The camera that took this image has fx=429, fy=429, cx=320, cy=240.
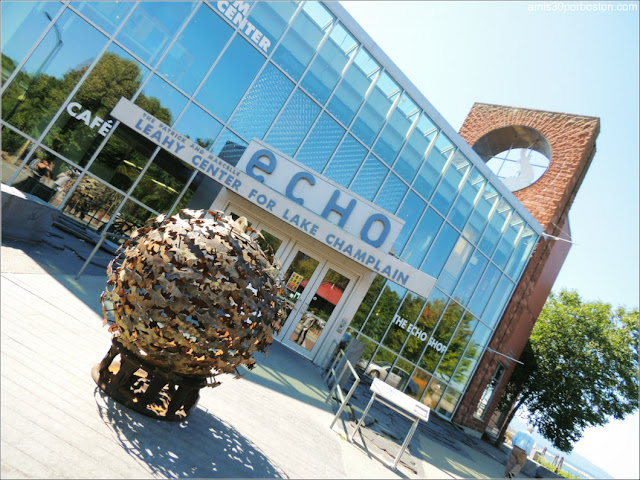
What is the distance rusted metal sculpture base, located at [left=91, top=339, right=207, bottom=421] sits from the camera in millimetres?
3363

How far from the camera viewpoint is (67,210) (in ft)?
30.8

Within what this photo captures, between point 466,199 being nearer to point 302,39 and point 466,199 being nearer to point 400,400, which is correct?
point 302,39

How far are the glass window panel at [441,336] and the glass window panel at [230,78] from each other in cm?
978

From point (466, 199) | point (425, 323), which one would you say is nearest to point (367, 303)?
point (425, 323)

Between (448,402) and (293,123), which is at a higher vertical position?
(293,123)

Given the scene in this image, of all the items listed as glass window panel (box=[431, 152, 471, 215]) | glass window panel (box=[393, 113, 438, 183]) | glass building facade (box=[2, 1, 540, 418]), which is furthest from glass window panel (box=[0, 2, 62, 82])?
glass window panel (box=[431, 152, 471, 215])

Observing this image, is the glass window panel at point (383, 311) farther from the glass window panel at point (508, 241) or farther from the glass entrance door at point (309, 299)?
the glass window panel at point (508, 241)

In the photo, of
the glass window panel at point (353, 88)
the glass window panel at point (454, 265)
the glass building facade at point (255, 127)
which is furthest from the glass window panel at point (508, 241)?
the glass window panel at point (353, 88)

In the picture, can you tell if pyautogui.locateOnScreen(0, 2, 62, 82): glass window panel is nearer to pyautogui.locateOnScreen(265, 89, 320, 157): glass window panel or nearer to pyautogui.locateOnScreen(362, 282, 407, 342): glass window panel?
pyautogui.locateOnScreen(265, 89, 320, 157): glass window panel

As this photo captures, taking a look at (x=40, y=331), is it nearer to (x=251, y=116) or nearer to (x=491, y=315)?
(x=251, y=116)

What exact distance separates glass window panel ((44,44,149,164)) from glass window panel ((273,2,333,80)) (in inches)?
135

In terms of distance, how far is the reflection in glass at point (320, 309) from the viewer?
A: 11.2 m

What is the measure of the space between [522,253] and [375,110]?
9138 mm

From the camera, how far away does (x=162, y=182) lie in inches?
396
